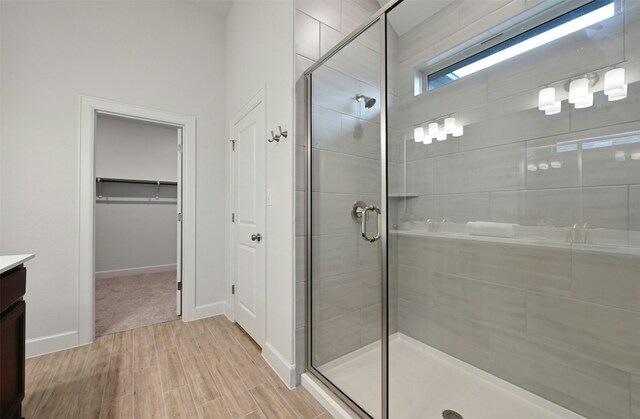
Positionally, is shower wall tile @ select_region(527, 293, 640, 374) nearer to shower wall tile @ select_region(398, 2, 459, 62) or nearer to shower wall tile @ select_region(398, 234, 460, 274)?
shower wall tile @ select_region(398, 234, 460, 274)

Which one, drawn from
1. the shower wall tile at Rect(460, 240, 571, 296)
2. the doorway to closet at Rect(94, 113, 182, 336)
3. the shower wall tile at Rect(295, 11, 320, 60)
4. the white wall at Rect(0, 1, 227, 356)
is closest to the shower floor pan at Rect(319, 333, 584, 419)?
the shower wall tile at Rect(460, 240, 571, 296)

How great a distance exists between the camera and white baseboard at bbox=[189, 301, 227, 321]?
2.75m

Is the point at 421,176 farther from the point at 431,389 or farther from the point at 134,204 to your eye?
the point at 134,204

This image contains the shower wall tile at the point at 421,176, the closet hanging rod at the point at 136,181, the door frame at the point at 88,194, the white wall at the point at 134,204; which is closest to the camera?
the shower wall tile at the point at 421,176

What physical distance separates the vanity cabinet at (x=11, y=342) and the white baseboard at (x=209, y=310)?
143cm

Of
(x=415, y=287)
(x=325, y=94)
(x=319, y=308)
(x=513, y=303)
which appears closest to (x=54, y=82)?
(x=325, y=94)

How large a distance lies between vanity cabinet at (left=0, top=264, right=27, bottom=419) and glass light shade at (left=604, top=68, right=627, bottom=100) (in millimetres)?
2980

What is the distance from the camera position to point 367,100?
1.68 metres

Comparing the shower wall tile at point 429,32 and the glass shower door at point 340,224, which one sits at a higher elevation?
the shower wall tile at point 429,32

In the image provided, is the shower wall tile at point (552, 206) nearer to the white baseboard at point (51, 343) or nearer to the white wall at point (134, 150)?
the white baseboard at point (51, 343)

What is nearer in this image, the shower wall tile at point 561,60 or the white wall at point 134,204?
the shower wall tile at point 561,60

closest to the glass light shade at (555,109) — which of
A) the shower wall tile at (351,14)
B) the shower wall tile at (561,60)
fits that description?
the shower wall tile at (561,60)

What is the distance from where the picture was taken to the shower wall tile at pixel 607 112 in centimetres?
128

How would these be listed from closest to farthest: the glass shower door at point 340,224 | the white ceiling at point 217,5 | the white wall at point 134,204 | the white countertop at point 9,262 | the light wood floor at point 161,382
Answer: the white countertop at point 9,262
the light wood floor at point 161,382
the glass shower door at point 340,224
the white ceiling at point 217,5
the white wall at point 134,204
